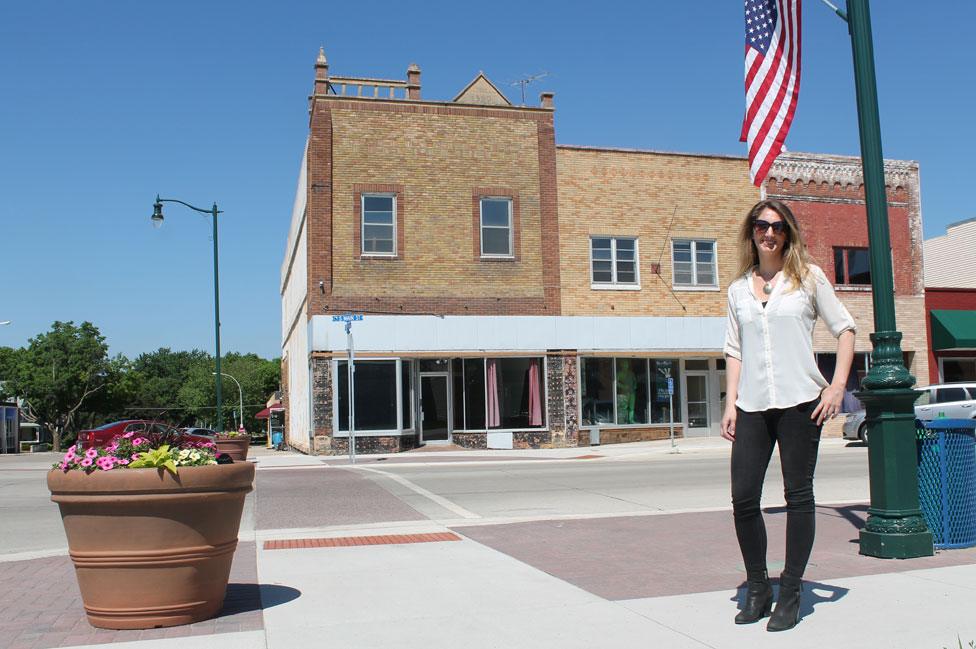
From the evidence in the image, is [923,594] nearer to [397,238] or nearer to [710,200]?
[397,238]

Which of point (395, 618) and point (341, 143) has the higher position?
→ point (341, 143)

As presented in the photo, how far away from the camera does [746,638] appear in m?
5.07

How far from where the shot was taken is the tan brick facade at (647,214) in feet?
95.4

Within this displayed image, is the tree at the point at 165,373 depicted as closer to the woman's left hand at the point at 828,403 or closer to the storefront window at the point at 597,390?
the storefront window at the point at 597,390

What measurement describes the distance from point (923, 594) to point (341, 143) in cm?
2375

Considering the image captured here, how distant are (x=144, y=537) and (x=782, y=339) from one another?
385 cm

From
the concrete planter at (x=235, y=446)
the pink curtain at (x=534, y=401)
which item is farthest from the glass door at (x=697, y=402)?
the concrete planter at (x=235, y=446)

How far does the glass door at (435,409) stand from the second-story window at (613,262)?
5.82 m

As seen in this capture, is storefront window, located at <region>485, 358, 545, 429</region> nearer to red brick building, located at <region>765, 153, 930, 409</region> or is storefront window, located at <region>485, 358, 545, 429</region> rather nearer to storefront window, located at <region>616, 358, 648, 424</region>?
storefront window, located at <region>616, 358, 648, 424</region>

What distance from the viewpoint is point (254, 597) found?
21.2 ft

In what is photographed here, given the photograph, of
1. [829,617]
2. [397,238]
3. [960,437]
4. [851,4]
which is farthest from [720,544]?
[397,238]

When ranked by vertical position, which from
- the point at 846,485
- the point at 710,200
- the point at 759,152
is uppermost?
the point at 710,200

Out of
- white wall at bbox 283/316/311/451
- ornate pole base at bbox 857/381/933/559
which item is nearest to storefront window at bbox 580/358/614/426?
white wall at bbox 283/316/311/451

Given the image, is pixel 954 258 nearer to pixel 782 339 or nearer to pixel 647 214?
pixel 647 214
